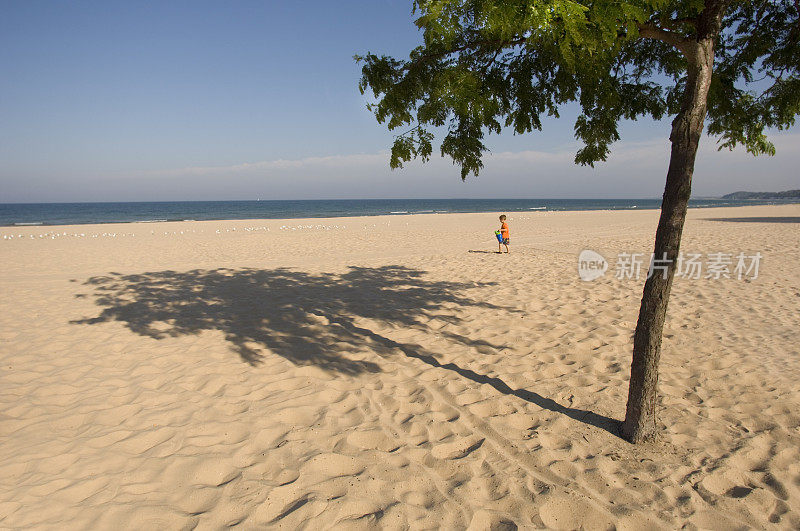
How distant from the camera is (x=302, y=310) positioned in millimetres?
7270

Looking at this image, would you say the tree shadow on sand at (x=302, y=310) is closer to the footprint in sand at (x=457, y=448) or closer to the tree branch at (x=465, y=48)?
the footprint in sand at (x=457, y=448)

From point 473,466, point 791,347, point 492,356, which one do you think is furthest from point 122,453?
point 791,347

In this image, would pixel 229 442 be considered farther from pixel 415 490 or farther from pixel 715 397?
pixel 715 397

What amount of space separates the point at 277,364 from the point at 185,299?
4.06m

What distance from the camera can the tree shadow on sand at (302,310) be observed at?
212 inches

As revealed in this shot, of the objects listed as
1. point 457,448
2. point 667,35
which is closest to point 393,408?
point 457,448

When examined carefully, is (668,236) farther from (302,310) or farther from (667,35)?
(302,310)

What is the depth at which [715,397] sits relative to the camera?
4129 millimetres

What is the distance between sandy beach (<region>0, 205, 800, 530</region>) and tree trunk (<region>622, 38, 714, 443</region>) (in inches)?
11.3

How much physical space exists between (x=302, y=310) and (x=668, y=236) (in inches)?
Answer: 224

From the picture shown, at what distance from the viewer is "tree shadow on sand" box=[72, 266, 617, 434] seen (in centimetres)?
539

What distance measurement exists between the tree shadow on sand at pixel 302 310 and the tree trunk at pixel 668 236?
0.34 m

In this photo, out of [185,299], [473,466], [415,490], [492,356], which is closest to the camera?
[415,490]

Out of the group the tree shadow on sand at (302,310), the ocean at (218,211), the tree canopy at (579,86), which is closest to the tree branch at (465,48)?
the tree canopy at (579,86)
